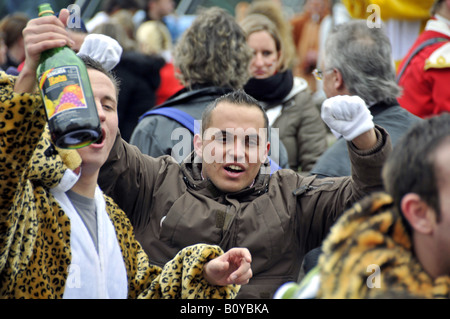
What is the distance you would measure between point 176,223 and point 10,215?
959 millimetres

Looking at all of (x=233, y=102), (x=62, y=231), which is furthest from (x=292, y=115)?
(x=62, y=231)

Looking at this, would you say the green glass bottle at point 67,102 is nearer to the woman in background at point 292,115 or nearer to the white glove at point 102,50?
the white glove at point 102,50

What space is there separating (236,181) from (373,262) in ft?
4.70

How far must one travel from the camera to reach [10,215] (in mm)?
2438

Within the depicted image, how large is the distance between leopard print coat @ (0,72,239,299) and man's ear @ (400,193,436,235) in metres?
0.85

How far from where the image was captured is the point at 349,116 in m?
3.04

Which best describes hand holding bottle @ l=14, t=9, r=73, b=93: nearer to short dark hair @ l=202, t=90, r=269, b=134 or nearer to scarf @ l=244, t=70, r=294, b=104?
short dark hair @ l=202, t=90, r=269, b=134

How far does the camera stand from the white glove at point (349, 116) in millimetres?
3018

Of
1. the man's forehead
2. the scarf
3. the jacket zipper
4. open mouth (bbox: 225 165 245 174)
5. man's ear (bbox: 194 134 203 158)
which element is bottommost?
the scarf

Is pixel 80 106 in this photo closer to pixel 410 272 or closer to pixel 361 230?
pixel 361 230

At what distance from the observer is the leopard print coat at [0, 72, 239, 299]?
2363mm

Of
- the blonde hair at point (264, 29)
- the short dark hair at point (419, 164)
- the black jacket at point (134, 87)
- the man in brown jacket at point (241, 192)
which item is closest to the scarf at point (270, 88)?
the blonde hair at point (264, 29)

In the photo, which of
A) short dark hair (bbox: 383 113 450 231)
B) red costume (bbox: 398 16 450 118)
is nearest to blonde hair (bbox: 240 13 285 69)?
red costume (bbox: 398 16 450 118)
